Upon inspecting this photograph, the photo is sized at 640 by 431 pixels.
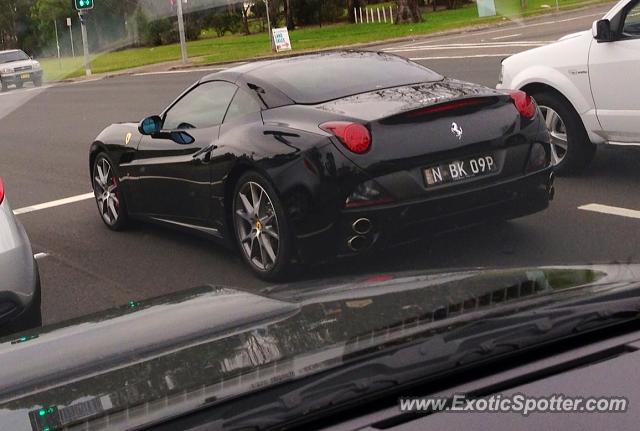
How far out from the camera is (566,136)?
9062mm

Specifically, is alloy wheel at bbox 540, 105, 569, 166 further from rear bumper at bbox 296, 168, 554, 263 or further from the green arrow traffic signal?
the green arrow traffic signal

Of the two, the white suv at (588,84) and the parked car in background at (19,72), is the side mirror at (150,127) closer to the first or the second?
the white suv at (588,84)

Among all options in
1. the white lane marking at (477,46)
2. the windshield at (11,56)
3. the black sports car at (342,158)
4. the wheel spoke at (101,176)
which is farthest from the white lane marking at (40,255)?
the windshield at (11,56)

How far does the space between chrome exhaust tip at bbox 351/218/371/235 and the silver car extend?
6.07ft

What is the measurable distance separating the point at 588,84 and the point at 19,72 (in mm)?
36744

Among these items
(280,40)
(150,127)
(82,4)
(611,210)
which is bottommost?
(611,210)

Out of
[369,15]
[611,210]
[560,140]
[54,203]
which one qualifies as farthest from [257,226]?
[369,15]

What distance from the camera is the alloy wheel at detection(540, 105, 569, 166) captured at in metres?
9.12

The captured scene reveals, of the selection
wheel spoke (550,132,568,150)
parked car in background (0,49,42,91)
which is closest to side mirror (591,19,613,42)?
wheel spoke (550,132,568,150)

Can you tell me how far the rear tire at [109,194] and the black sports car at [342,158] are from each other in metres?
1.00

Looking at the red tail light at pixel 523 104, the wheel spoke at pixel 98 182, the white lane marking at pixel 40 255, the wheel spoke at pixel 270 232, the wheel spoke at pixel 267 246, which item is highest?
the red tail light at pixel 523 104

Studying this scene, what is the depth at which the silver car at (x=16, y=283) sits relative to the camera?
200 inches

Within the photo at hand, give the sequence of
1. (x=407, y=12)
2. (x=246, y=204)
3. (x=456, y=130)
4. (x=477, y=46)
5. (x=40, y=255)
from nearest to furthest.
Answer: (x=456, y=130) → (x=246, y=204) → (x=40, y=255) → (x=477, y=46) → (x=407, y=12)

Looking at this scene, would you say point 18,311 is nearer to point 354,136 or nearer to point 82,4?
point 354,136
